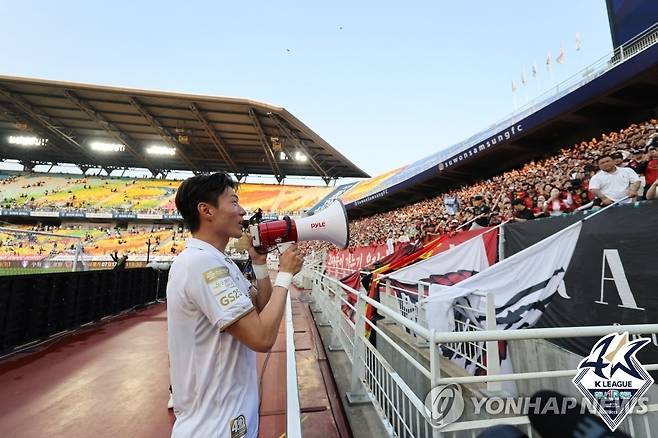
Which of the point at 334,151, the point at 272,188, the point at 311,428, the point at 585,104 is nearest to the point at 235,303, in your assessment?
the point at 311,428

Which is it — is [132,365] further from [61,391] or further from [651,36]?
[651,36]

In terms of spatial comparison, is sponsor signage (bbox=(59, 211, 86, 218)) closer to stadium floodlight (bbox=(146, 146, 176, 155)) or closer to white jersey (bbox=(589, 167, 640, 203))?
stadium floodlight (bbox=(146, 146, 176, 155))

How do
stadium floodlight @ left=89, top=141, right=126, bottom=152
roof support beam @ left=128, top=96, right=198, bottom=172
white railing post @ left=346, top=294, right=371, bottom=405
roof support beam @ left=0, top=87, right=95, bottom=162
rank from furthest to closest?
stadium floodlight @ left=89, top=141, right=126, bottom=152
roof support beam @ left=128, top=96, right=198, bottom=172
roof support beam @ left=0, top=87, right=95, bottom=162
white railing post @ left=346, top=294, right=371, bottom=405

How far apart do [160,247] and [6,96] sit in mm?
15324

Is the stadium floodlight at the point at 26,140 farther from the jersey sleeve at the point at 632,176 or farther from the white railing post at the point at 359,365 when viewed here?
the jersey sleeve at the point at 632,176

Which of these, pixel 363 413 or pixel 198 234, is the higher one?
pixel 198 234

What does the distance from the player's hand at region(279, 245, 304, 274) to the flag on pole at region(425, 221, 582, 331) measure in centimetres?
227

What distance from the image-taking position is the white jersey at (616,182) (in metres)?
3.91

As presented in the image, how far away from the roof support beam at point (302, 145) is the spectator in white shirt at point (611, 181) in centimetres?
2428

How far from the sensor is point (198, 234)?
1.16 meters

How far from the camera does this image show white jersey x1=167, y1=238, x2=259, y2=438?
965 millimetres

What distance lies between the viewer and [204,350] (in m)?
1.01

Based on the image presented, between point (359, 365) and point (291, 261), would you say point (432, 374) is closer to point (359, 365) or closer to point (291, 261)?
point (291, 261)

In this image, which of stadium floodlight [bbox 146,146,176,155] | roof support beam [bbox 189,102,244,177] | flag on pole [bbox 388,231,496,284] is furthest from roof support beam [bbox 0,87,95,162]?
flag on pole [bbox 388,231,496,284]
